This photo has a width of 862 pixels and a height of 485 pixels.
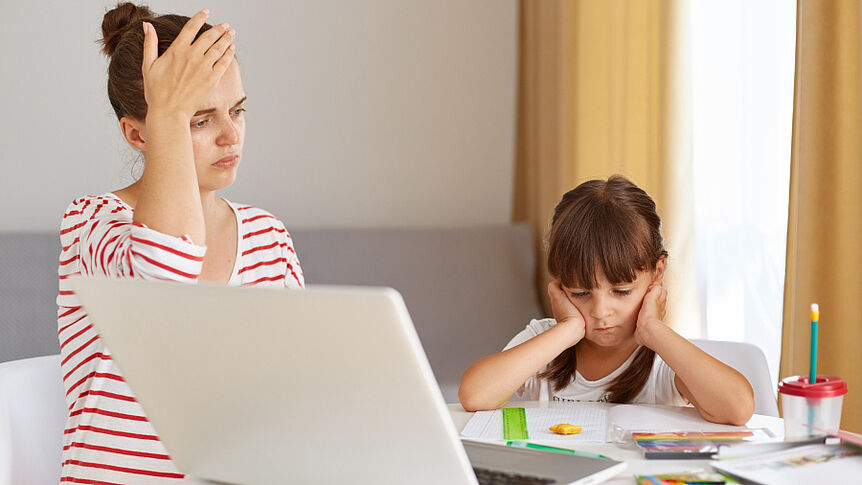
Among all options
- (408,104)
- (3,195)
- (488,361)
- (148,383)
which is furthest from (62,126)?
(148,383)

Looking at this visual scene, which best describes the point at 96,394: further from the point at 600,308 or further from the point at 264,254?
the point at 600,308

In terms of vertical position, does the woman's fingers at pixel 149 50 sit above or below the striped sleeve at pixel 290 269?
above

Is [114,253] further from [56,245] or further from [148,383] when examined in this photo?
[56,245]

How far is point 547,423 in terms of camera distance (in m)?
1.14

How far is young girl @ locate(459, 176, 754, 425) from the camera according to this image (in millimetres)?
1318

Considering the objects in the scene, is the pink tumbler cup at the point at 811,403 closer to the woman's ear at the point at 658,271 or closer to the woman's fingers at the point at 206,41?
the woman's ear at the point at 658,271

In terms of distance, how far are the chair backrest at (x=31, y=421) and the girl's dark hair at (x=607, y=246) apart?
0.78 meters

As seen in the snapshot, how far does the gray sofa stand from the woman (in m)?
1.17

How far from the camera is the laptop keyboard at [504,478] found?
0.79m

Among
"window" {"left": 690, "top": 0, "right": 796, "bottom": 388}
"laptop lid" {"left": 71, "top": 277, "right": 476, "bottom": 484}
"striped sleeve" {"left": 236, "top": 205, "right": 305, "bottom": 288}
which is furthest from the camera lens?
"window" {"left": 690, "top": 0, "right": 796, "bottom": 388}

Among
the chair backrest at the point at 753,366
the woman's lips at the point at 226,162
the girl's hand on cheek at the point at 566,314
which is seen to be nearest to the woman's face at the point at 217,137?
the woman's lips at the point at 226,162

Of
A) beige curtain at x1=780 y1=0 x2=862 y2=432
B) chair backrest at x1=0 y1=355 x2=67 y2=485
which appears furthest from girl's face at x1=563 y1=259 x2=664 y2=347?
chair backrest at x1=0 y1=355 x2=67 y2=485

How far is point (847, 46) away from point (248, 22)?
5.45 ft

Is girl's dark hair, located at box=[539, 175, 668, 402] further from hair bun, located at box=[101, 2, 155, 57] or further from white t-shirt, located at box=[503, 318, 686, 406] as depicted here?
hair bun, located at box=[101, 2, 155, 57]
